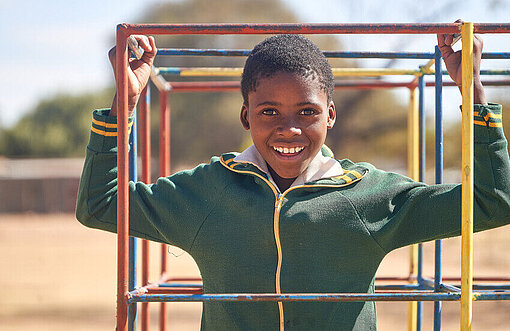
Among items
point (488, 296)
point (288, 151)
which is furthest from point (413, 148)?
point (488, 296)

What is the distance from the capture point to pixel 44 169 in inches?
1169

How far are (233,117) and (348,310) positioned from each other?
28.5 m

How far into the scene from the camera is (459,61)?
6.33 feet

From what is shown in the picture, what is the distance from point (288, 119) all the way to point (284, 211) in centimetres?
28

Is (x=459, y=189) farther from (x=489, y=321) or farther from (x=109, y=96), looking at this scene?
(x=109, y=96)

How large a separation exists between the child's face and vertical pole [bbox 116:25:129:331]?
475mm

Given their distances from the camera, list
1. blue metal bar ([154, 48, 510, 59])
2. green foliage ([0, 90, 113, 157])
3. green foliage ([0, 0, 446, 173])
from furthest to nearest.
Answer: green foliage ([0, 90, 113, 157]), green foliage ([0, 0, 446, 173]), blue metal bar ([154, 48, 510, 59])

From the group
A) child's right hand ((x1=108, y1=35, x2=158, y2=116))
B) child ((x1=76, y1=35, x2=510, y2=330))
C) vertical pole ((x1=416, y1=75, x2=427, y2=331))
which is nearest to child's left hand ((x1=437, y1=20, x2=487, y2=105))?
child ((x1=76, y1=35, x2=510, y2=330))

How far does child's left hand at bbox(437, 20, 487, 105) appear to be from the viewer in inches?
72.4

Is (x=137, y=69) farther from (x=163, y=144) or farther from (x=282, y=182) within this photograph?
(x=163, y=144)

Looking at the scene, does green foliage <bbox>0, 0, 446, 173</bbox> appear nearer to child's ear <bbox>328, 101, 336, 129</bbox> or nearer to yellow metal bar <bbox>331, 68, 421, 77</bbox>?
yellow metal bar <bbox>331, 68, 421, 77</bbox>

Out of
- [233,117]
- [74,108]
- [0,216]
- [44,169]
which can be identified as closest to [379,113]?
[233,117]

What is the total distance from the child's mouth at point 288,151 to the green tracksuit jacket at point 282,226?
0.33ft

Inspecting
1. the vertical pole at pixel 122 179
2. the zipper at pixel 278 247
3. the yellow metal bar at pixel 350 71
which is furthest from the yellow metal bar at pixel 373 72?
the vertical pole at pixel 122 179
